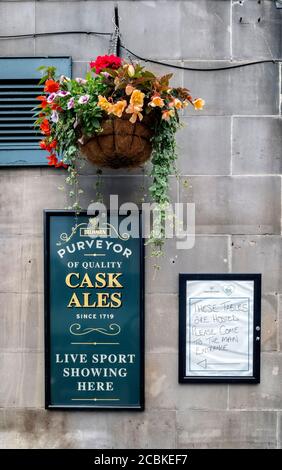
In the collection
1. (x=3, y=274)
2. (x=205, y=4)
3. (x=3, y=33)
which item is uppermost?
(x=205, y=4)

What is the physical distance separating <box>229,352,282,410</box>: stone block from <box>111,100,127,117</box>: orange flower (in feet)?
9.45

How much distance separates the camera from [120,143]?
3.70 metres

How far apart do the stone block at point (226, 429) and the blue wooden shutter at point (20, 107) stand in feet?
10.3

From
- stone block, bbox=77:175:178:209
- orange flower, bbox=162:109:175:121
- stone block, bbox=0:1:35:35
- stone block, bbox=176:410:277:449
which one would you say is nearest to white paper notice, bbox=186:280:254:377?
stone block, bbox=176:410:277:449

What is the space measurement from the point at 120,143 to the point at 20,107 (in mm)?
1512

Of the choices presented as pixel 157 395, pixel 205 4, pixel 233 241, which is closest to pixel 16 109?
pixel 205 4

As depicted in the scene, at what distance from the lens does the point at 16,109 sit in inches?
181

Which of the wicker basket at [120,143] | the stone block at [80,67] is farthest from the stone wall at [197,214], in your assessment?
the wicker basket at [120,143]

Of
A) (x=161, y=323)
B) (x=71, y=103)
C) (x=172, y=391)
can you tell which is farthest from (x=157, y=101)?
(x=172, y=391)

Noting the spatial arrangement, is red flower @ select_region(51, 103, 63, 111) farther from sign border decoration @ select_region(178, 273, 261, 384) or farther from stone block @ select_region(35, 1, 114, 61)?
sign border decoration @ select_region(178, 273, 261, 384)

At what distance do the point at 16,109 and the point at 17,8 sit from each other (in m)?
1.03

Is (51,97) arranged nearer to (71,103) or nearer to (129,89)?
(71,103)

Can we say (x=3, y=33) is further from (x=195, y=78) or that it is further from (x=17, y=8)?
(x=195, y=78)

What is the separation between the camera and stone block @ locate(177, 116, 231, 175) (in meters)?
4.55
